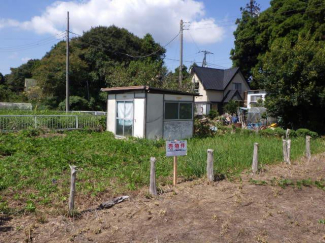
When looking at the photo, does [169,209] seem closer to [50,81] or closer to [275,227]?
[275,227]

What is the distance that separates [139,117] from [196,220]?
365 inches

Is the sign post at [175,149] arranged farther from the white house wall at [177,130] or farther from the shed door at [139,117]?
the white house wall at [177,130]

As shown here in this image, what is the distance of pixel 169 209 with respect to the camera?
493cm

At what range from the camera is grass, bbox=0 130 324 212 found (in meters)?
5.66

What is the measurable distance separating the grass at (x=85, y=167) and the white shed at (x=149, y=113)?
2.25 metres

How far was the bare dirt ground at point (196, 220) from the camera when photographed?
4.03m

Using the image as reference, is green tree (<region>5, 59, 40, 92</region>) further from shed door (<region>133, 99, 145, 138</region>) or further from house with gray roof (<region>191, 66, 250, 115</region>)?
shed door (<region>133, 99, 145, 138</region>)

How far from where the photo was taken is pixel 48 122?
1484 cm

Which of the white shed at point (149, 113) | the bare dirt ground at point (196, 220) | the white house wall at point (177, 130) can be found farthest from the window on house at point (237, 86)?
the bare dirt ground at point (196, 220)

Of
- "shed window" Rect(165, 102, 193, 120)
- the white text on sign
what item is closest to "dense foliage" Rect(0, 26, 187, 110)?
"shed window" Rect(165, 102, 193, 120)

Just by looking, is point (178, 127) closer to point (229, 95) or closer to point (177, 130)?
point (177, 130)

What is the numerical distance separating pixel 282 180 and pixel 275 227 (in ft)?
7.96

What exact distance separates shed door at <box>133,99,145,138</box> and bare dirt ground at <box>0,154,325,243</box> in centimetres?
740

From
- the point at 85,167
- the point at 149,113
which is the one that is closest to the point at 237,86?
the point at 149,113
